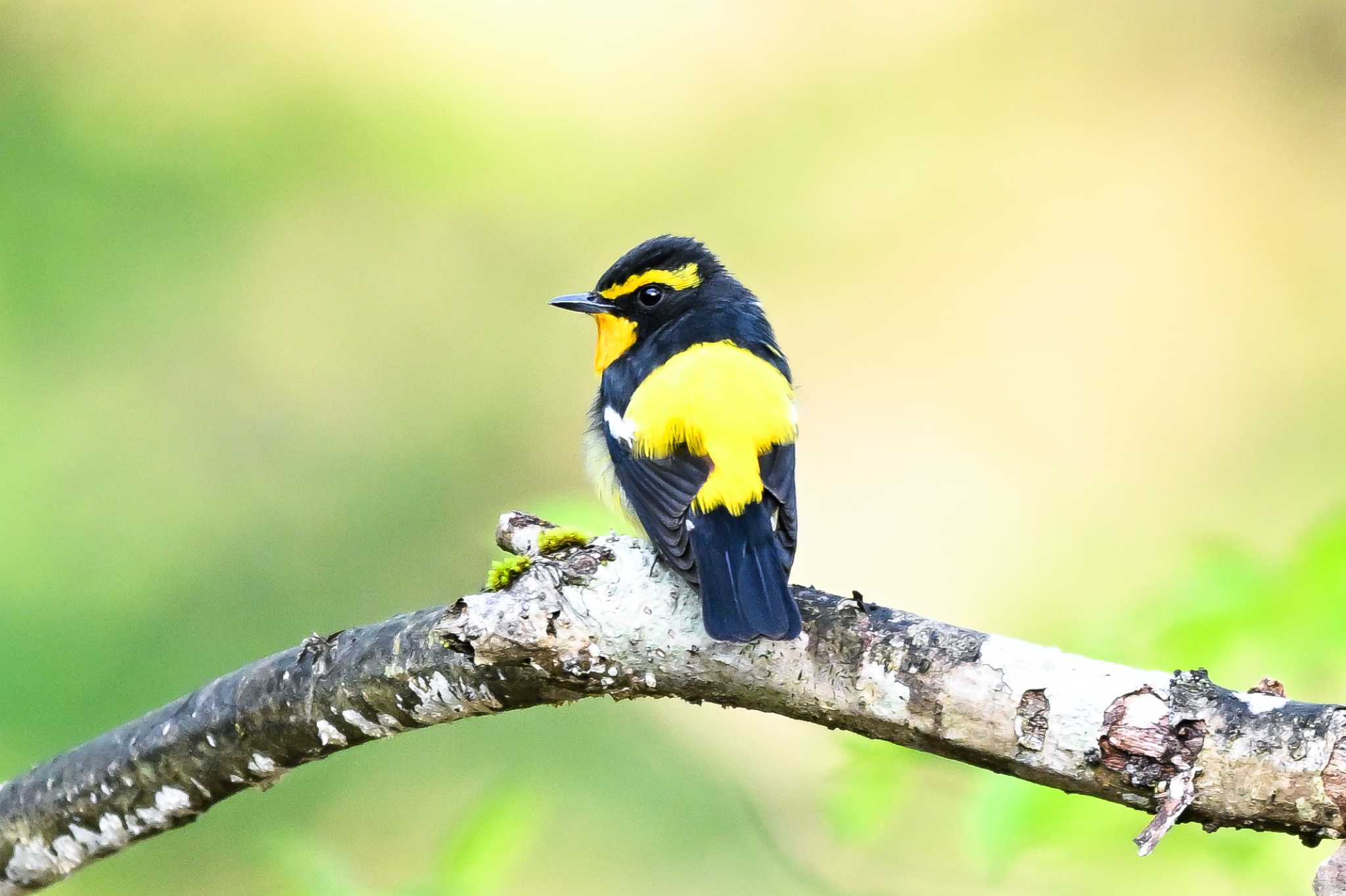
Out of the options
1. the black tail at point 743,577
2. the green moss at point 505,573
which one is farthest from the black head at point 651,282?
the green moss at point 505,573

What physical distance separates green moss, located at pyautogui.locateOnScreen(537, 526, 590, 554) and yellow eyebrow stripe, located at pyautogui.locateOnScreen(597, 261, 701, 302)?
4.96 ft

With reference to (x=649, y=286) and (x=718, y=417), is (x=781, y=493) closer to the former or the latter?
(x=718, y=417)

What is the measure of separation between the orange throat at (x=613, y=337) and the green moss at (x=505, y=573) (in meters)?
1.56

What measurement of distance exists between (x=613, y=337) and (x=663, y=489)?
1.07 m

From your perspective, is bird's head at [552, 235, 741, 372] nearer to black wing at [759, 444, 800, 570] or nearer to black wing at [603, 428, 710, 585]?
black wing at [603, 428, 710, 585]

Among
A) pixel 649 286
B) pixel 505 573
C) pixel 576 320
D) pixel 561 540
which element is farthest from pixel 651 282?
A: pixel 576 320

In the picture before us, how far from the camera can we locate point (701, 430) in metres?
3.08

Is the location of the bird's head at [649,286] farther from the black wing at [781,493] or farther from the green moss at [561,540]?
the green moss at [561,540]

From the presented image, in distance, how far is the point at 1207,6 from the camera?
872 centimetres

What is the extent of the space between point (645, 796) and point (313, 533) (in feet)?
7.23

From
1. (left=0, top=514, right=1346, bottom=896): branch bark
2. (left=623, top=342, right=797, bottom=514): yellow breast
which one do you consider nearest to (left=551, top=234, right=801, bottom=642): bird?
(left=623, top=342, right=797, bottom=514): yellow breast

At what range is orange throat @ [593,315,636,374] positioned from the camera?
390 centimetres

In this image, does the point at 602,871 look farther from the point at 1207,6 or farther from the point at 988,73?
the point at 1207,6

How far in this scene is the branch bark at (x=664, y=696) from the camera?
5.99 feet
